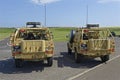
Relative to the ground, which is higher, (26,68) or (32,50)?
(32,50)

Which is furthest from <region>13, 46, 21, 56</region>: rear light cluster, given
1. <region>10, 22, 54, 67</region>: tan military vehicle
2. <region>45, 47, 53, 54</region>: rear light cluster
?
<region>45, 47, 53, 54</region>: rear light cluster

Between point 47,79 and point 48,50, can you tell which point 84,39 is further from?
point 47,79

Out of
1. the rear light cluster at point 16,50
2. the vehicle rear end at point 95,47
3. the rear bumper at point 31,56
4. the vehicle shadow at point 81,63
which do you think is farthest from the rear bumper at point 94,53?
the rear light cluster at point 16,50

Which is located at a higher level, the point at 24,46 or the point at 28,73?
the point at 24,46

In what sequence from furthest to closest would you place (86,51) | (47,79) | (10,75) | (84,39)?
(84,39), (86,51), (10,75), (47,79)

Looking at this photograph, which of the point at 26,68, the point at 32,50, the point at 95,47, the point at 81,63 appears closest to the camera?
the point at 32,50

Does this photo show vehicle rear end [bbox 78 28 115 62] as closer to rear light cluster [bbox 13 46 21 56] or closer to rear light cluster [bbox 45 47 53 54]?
rear light cluster [bbox 45 47 53 54]

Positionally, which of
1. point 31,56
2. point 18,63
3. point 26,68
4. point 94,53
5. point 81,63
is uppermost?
point 31,56

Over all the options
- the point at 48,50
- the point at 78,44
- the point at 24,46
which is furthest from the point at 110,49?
the point at 24,46

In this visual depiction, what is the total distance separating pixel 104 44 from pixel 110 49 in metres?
0.41

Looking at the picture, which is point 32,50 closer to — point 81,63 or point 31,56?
point 31,56

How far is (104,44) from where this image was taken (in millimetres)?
17812

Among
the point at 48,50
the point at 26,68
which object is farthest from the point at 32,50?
the point at 26,68

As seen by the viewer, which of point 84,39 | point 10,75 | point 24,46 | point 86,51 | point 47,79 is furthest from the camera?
point 84,39
